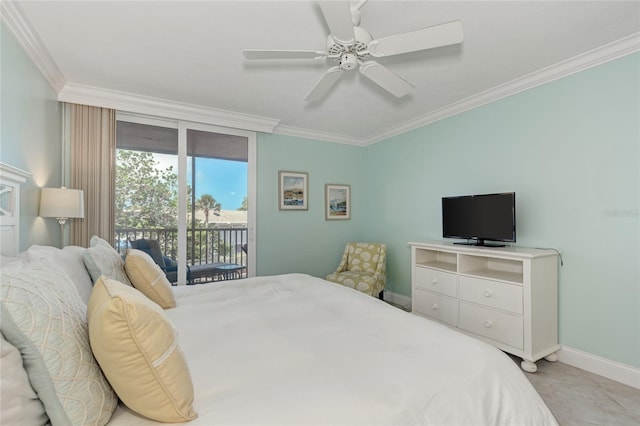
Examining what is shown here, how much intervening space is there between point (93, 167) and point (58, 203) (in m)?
0.87

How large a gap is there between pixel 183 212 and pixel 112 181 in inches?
29.8

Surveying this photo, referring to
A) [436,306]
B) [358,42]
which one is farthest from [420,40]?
[436,306]

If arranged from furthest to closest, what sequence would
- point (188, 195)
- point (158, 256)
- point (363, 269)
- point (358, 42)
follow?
point (363, 269), point (188, 195), point (158, 256), point (358, 42)

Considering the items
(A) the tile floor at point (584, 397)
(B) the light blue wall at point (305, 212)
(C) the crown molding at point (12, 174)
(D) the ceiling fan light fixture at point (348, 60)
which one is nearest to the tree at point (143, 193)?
(B) the light blue wall at point (305, 212)

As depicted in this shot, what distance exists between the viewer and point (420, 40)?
1.70 m

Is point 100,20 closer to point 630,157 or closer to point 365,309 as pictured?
point 365,309

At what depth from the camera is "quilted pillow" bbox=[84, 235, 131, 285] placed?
1.74m

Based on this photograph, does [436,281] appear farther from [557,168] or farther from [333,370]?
[333,370]

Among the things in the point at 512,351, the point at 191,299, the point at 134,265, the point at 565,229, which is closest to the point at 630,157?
the point at 565,229

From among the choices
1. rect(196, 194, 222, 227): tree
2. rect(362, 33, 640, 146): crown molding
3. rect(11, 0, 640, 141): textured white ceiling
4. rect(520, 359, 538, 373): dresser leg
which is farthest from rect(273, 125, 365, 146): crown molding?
rect(520, 359, 538, 373): dresser leg

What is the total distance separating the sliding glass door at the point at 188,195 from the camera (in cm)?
337

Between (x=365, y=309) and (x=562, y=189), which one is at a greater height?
(x=562, y=189)

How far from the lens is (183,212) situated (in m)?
3.54

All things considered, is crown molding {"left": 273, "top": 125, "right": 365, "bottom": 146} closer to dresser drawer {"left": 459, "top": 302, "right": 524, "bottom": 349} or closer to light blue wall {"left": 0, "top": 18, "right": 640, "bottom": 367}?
light blue wall {"left": 0, "top": 18, "right": 640, "bottom": 367}
